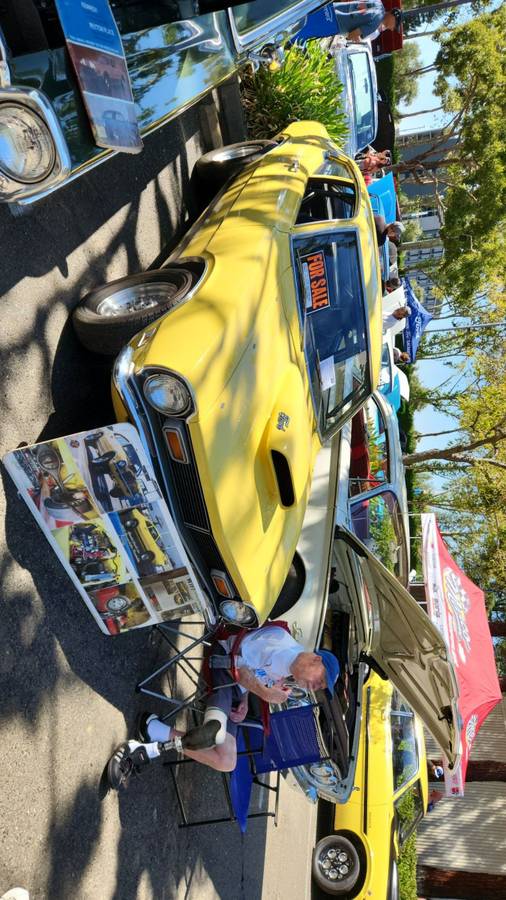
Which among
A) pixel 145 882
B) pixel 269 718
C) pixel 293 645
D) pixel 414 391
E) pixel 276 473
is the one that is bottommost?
pixel 414 391

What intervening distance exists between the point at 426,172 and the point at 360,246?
1386 cm

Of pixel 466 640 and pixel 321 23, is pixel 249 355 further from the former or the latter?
pixel 321 23

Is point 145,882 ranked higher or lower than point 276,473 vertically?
lower

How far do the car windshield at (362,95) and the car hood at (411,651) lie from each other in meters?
6.82

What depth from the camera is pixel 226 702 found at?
4.53m

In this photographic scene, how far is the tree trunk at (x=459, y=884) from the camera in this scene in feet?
35.7

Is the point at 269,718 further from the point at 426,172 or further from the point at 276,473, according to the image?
the point at 426,172


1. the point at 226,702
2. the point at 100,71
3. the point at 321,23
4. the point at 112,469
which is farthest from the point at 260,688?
the point at 321,23

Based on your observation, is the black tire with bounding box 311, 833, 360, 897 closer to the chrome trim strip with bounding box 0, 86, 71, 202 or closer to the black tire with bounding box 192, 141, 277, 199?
the black tire with bounding box 192, 141, 277, 199

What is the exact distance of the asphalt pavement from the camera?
130 inches

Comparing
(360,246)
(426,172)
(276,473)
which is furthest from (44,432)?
(426,172)

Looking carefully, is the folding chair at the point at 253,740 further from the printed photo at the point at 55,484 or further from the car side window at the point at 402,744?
A: the car side window at the point at 402,744

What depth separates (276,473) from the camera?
366 cm

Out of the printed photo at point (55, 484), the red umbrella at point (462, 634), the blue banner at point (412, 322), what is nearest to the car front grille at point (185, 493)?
the printed photo at point (55, 484)
